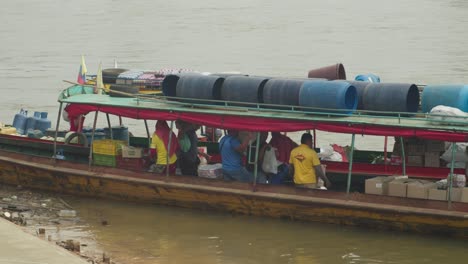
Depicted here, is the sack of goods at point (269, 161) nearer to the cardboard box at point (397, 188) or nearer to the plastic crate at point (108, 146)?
the cardboard box at point (397, 188)

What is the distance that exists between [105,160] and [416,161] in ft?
16.4

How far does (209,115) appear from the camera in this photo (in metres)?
15.4

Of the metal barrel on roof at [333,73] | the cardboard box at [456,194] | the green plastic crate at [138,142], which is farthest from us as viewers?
the green plastic crate at [138,142]

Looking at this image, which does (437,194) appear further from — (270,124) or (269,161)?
(269,161)

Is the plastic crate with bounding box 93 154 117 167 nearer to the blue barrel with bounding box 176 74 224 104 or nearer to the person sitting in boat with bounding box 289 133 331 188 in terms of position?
the blue barrel with bounding box 176 74 224 104

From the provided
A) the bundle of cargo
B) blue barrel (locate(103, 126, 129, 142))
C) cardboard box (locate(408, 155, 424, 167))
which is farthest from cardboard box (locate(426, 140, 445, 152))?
blue barrel (locate(103, 126, 129, 142))

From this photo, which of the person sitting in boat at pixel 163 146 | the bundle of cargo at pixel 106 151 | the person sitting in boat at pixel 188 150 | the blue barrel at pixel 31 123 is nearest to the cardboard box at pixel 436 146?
the person sitting in boat at pixel 188 150

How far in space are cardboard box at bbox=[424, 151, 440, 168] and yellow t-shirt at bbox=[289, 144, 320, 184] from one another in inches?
74.1

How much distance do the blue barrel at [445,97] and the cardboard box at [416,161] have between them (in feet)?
3.30

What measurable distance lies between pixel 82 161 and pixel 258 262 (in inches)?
189

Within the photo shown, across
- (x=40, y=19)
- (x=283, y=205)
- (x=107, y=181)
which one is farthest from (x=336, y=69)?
(x=40, y=19)

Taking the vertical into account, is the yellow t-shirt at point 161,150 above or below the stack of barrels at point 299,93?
below

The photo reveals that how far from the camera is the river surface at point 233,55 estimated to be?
565 inches

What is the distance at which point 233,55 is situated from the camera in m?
39.2
